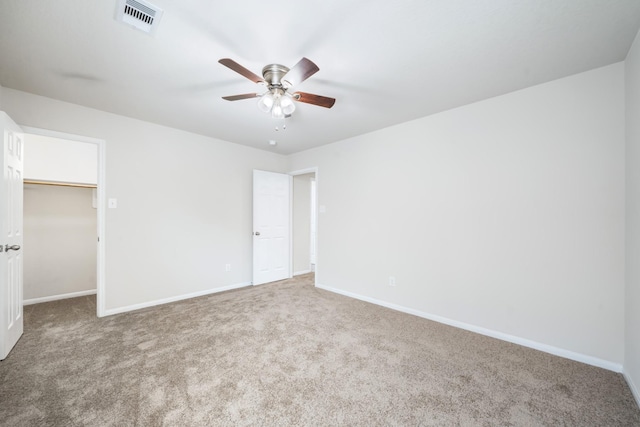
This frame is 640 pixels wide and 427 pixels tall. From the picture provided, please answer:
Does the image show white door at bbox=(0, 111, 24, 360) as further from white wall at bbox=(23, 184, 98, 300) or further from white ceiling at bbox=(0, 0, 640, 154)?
white wall at bbox=(23, 184, 98, 300)

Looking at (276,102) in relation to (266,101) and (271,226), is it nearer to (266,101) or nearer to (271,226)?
(266,101)

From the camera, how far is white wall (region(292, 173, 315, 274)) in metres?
5.29

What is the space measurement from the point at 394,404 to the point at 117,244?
11.4ft

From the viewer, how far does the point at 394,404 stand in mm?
1671

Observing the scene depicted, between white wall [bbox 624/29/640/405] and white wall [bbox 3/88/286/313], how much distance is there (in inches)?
173

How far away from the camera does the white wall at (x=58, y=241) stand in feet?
11.6

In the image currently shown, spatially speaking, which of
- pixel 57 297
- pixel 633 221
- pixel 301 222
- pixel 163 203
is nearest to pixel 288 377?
pixel 633 221

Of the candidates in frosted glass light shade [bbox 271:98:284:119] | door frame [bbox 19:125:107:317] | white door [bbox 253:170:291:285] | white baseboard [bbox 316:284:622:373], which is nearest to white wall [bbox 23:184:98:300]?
door frame [bbox 19:125:107:317]

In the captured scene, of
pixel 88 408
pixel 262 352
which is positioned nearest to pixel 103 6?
pixel 88 408

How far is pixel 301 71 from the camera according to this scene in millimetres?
1706

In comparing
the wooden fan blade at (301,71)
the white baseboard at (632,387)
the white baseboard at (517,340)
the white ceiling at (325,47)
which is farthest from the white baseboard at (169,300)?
the white baseboard at (632,387)

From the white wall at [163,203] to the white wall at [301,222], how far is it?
1.06 metres

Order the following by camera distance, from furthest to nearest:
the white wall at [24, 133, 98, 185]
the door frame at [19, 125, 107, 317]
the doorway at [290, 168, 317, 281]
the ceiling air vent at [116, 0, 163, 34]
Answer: the doorway at [290, 168, 317, 281] < the white wall at [24, 133, 98, 185] < the door frame at [19, 125, 107, 317] < the ceiling air vent at [116, 0, 163, 34]

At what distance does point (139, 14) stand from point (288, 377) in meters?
2.67
